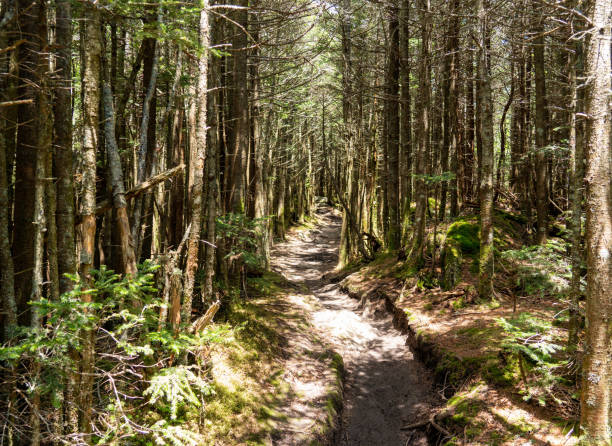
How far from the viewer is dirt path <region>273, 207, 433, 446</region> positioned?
615 cm

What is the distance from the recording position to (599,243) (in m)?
3.83

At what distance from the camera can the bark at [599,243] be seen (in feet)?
12.4

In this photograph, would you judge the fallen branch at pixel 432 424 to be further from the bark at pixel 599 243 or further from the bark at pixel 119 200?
the bark at pixel 119 200

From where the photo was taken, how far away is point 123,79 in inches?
296

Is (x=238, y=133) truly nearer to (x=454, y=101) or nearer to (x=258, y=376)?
(x=258, y=376)

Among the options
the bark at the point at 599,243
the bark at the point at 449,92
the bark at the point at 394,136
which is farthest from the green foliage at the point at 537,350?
the bark at the point at 394,136

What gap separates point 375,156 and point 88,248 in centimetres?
1427

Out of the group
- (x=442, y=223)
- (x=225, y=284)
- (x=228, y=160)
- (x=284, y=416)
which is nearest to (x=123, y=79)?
(x=228, y=160)

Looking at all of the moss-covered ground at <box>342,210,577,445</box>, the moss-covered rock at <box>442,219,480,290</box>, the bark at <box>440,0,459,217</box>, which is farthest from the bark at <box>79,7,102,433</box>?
the bark at <box>440,0,459,217</box>

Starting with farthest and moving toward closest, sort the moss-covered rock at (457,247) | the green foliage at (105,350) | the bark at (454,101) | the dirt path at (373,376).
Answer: the bark at (454,101)
the moss-covered rock at (457,247)
the dirt path at (373,376)
the green foliage at (105,350)

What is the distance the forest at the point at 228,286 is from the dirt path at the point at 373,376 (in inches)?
1.6

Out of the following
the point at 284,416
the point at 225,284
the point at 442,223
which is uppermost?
the point at 442,223

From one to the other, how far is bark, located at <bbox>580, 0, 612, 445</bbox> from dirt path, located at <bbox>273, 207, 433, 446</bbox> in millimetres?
2487

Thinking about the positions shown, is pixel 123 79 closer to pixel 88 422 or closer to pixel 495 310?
pixel 88 422
